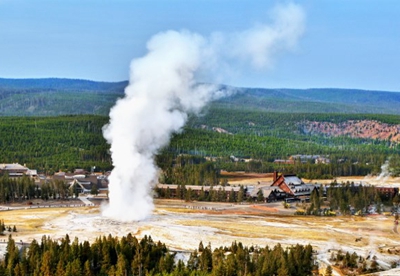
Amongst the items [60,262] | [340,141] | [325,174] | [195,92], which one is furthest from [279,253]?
[340,141]

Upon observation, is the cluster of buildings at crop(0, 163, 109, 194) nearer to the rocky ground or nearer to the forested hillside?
the forested hillside

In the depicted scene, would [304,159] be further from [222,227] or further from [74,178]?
[222,227]

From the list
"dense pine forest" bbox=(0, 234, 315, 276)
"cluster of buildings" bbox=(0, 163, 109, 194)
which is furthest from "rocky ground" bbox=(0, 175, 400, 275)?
"cluster of buildings" bbox=(0, 163, 109, 194)

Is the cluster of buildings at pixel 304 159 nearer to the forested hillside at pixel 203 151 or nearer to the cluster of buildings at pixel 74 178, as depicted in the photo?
the forested hillside at pixel 203 151

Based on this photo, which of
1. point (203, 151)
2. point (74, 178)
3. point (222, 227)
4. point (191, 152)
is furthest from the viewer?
point (203, 151)

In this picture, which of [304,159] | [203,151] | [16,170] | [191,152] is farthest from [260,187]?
[304,159]

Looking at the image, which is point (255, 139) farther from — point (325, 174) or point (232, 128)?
point (325, 174)
